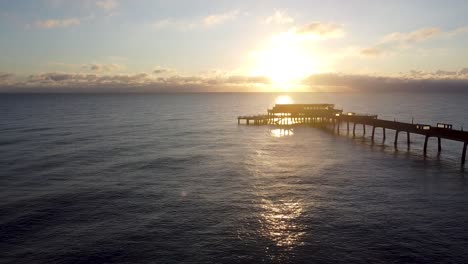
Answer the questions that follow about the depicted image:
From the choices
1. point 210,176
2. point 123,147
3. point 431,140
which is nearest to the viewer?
point 210,176

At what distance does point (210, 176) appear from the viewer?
49438 mm

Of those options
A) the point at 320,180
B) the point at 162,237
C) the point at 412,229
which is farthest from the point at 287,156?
the point at 162,237

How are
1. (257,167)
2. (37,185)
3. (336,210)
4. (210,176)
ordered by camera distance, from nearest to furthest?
(336,210) < (37,185) < (210,176) < (257,167)

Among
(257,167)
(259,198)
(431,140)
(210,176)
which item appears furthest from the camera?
(431,140)

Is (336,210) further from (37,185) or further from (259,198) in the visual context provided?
(37,185)

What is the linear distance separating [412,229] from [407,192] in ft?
37.1

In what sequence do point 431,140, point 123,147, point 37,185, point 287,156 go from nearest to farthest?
point 37,185 < point 287,156 < point 123,147 < point 431,140

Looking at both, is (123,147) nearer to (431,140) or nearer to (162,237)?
(162,237)

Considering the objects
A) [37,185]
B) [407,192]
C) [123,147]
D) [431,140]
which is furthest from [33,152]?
[431,140]

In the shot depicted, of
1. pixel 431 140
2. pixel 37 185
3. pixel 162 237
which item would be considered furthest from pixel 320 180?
pixel 431 140

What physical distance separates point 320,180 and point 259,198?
445 inches

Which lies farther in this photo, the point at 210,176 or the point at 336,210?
the point at 210,176

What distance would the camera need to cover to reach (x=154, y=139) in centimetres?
8744

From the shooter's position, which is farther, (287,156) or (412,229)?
(287,156)
